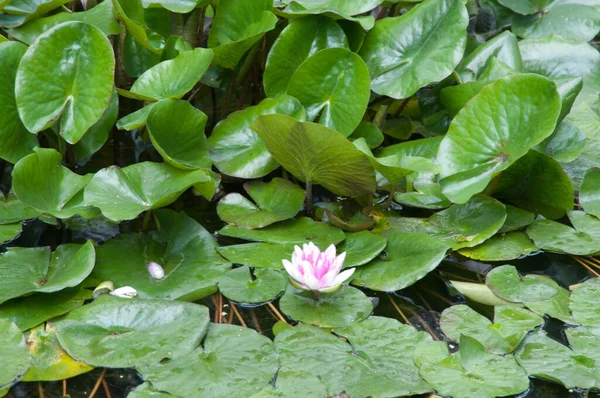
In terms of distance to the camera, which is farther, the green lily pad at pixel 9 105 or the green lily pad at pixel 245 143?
the green lily pad at pixel 245 143

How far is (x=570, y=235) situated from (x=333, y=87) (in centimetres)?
101

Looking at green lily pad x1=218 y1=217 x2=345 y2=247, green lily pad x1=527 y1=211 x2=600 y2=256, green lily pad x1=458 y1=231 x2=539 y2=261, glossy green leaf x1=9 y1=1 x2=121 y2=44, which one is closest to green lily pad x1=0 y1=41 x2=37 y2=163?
glossy green leaf x1=9 y1=1 x2=121 y2=44

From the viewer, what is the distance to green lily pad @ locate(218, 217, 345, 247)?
239 centimetres

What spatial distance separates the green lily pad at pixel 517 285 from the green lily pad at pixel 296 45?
1.09 m

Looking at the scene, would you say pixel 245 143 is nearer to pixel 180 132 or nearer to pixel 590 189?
pixel 180 132

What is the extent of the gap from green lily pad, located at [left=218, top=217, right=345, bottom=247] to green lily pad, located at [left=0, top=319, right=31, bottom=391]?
76 centimetres

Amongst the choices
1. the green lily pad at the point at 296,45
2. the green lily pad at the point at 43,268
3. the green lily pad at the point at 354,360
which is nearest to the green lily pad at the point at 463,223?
the green lily pad at the point at 354,360

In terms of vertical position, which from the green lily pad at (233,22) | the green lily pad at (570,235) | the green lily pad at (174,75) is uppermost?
the green lily pad at (233,22)

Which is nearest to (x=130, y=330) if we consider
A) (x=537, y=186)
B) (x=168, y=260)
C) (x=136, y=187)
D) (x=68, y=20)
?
(x=168, y=260)

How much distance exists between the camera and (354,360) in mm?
1939

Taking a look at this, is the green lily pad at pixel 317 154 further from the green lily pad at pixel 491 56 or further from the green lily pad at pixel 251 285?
the green lily pad at pixel 491 56

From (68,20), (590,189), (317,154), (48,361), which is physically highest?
(68,20)

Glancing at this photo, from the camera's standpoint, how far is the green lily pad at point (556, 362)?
189 cm

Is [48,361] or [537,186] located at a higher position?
[537,186]
